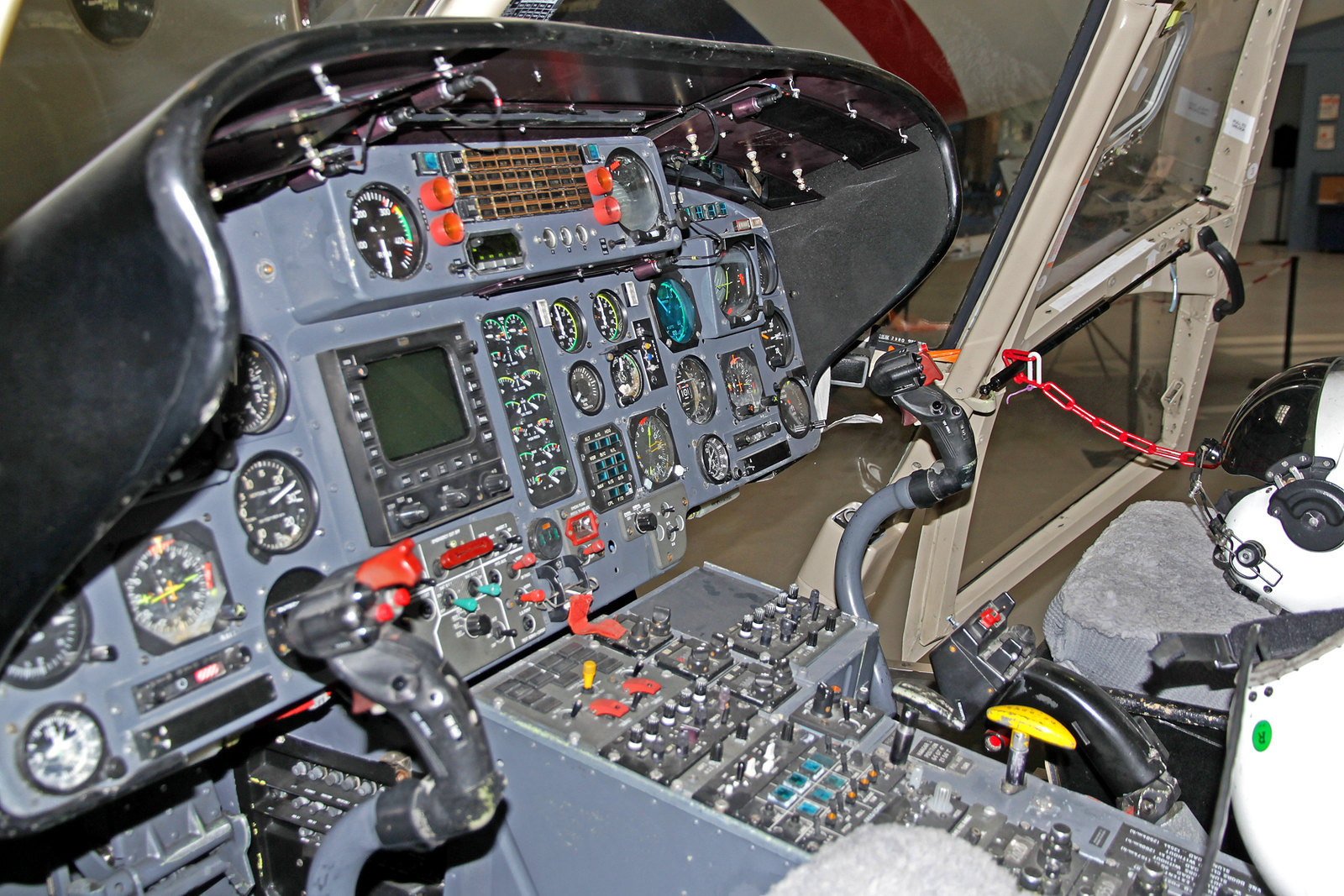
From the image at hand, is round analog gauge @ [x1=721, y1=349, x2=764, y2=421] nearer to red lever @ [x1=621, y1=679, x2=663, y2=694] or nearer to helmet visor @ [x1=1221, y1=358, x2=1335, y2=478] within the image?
red lever @ [x1=621, y1=679, x2=663, y2=694]

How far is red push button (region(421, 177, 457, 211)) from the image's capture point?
209 cm

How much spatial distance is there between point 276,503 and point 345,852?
27.5 inches

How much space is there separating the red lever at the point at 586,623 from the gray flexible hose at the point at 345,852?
650 millimetres

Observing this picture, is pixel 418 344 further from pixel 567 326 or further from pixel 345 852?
pixel 345 852

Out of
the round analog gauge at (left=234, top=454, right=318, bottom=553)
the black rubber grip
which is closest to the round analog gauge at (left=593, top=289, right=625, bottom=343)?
the round analog gauge at (left=234, top=454, right=318, bottom=553)

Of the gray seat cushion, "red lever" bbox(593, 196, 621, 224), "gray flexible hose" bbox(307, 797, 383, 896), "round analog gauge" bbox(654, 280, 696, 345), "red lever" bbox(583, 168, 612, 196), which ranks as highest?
"red lever" bbox(583, 168, 612, 196)

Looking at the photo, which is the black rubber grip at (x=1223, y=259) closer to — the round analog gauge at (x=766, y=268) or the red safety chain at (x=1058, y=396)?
the red safety chain at (x=1058, y=396)

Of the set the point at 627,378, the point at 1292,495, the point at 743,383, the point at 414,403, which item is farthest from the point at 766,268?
the point at 1292,495

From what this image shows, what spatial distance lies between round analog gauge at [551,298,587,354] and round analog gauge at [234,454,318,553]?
0.84m

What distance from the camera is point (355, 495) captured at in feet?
6.51

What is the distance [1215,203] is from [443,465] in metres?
3.81

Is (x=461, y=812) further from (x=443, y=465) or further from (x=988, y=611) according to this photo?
(x=988, y=611)

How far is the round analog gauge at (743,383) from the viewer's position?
10.2 ft

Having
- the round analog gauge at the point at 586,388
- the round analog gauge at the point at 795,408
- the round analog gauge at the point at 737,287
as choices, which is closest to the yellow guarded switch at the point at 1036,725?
the round analog gauge at the point at 586,388
